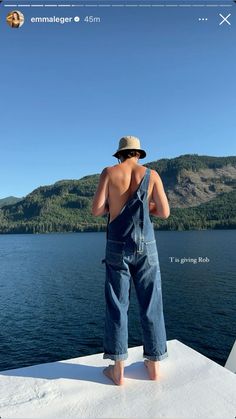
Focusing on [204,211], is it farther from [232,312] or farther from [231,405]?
[231,405]

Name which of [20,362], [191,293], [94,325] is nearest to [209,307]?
[191,293]

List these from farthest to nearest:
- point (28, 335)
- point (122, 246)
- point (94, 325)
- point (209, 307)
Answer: point (209, 307) < point (94, 325) < point (28, 335) < point (122, 246)

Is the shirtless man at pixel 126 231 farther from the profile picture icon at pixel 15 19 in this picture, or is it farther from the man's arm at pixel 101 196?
the profile picture icon at pixel 15 19

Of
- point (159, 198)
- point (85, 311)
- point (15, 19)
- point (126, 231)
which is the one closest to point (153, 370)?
point (126, 231)

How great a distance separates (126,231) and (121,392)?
147 centimetres

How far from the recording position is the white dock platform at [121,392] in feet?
9.41

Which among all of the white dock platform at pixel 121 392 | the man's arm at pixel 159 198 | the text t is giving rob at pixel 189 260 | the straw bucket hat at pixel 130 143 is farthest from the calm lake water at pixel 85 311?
the straw bucket hat at pixel 130 143

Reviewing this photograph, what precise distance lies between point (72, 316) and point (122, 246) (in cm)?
2793

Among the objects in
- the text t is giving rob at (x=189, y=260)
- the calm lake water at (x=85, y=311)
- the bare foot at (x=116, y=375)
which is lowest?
the calm lake water at (x=85, y=311)

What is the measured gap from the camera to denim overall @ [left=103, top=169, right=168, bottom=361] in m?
3.34

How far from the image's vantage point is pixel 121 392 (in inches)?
127

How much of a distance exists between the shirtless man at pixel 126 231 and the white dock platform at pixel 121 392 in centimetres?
21

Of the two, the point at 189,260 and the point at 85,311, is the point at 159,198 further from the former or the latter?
the point at 189,260

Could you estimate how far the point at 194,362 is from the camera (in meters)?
3.87
